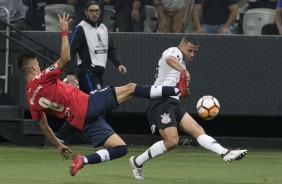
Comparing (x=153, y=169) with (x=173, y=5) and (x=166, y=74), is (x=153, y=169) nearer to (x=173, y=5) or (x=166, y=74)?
(x=166, y=74)

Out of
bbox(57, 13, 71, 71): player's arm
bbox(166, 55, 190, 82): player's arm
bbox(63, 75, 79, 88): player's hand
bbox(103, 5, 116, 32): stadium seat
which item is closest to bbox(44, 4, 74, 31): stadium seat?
bbox(103, 5, 116, 32): stadium seat

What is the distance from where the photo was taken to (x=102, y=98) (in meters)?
12.9

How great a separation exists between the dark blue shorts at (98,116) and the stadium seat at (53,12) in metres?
7.66

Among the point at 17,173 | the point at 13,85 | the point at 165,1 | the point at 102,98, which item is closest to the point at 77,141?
the point at 13,85

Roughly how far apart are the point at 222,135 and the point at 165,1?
286 cm

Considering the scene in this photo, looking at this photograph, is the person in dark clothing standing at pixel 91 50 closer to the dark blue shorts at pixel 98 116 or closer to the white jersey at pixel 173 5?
the white jersey at pixel 173 5

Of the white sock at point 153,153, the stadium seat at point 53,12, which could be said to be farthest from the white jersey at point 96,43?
the white sock at point 153,153

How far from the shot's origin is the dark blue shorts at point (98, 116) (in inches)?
506

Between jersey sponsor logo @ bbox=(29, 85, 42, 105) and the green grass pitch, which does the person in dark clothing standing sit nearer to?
the green grass pitch

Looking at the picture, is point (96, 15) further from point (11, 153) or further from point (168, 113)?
point (168, 113)

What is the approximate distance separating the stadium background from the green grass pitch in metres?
0.84

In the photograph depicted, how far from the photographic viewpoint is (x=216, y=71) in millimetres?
19812

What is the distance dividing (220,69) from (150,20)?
6.32 feet

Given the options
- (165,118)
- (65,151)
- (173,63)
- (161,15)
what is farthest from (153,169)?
(161,15)
